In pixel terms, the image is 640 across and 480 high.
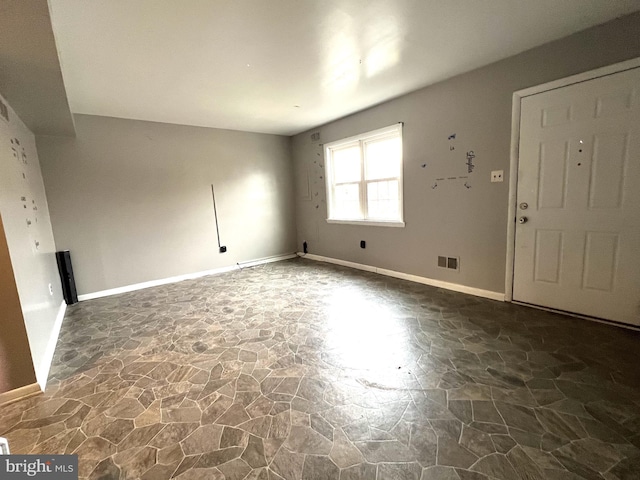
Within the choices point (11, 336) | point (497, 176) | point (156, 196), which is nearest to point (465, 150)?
point (497, 176)

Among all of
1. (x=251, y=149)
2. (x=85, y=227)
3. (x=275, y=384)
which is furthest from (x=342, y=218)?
(x=85, y=227)

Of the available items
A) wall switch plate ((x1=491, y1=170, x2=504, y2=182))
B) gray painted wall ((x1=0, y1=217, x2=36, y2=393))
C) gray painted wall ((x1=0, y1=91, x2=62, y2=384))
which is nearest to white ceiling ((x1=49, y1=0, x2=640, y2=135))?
gray painted wall ((x1=0, y1=91, x2=62, y2=384))

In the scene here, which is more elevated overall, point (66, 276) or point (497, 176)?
point (497, 176)

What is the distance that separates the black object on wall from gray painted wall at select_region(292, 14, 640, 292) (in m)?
4.20

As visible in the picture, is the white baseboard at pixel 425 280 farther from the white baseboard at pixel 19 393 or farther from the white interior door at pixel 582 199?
the white baseboard at pixel 19 393

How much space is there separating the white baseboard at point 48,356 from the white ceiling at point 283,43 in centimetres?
242

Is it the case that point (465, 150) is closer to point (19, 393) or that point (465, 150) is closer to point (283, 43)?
point (283, 43)

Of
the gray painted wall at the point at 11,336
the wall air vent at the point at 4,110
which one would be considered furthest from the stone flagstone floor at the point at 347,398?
the wall air vent at the point at 4,110

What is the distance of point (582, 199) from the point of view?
8.29 ft

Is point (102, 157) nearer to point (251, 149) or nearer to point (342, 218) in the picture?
point (251, 149)

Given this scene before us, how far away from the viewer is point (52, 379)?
84.0 inches

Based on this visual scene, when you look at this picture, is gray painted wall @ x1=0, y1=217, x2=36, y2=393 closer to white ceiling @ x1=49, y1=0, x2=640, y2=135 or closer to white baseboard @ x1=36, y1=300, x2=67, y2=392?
white baseboard @ x1=36, y1=300, x2=67, y2=392

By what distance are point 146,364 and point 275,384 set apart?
1.13 m

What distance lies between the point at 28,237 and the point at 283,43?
2.71 meters
